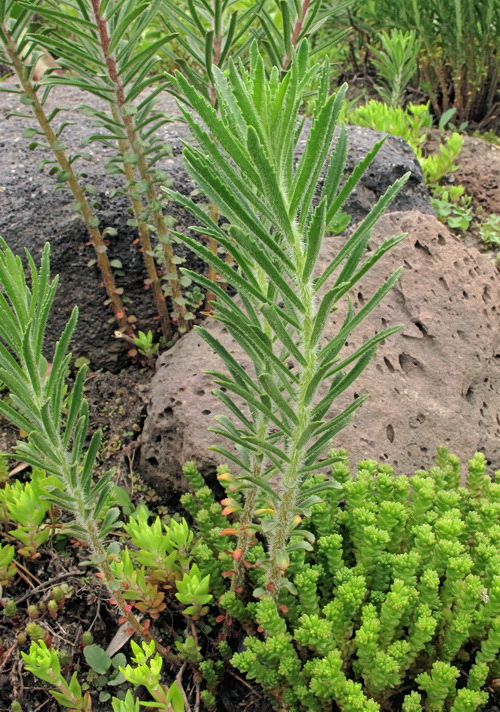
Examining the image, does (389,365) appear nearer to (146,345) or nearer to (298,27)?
(146,345)

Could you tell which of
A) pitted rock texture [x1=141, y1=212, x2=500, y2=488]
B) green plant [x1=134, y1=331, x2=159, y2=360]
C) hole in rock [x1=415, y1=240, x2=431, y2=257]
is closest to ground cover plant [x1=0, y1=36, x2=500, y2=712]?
pitted rock texture [x1=141, y1=212, x2=500, y2=488]

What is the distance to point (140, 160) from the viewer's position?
2.55 meters

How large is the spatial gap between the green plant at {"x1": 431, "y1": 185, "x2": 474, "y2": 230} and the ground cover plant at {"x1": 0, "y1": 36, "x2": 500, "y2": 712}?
100.0 inches

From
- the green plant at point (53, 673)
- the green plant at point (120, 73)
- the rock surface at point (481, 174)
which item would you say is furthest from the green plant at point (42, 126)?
the rock surface at point (481, 174)

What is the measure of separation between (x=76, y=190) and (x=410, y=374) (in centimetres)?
170

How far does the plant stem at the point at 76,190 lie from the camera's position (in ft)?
7.90

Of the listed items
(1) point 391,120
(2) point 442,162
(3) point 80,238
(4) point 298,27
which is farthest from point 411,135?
(3) point 80,238

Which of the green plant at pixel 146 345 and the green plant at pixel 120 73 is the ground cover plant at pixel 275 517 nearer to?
the green plant at pixel 120 73

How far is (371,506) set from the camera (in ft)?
6.31

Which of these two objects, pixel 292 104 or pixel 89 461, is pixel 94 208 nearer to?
pixel 89 461

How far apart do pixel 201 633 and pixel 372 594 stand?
0.66 metres

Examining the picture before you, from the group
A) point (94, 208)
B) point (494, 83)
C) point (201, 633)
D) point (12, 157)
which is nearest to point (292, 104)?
point (201, 633)

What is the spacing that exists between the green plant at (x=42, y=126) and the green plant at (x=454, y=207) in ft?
8.16

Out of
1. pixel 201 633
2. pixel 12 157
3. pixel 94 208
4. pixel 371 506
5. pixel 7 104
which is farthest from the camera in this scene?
pixel 7 104
